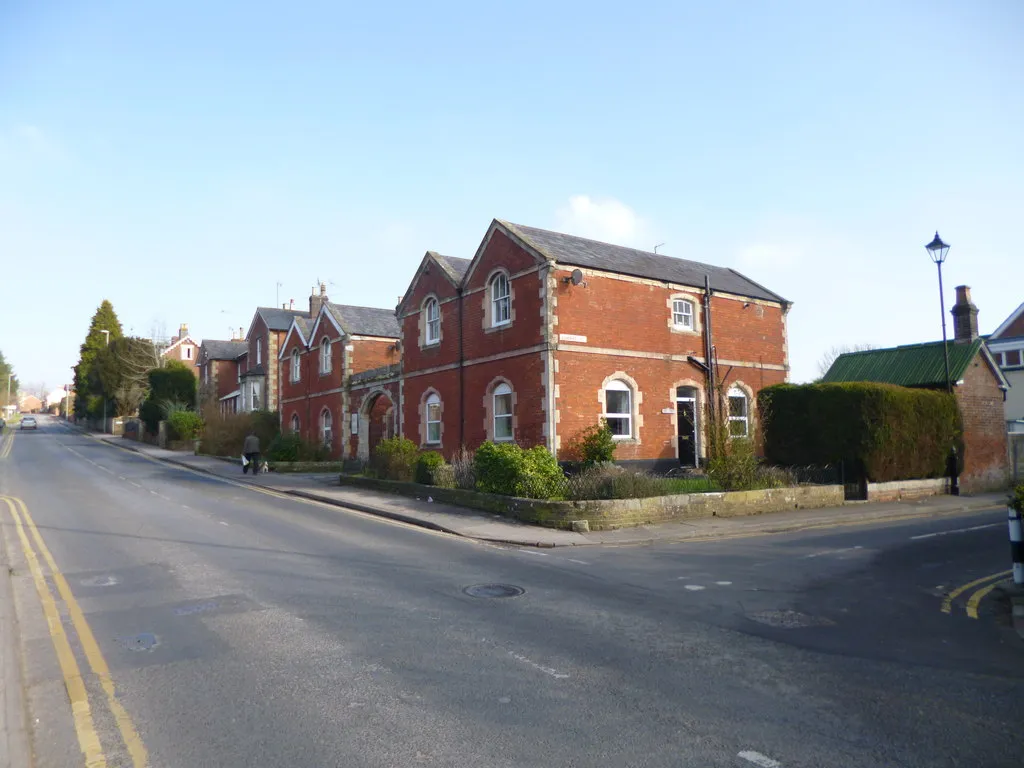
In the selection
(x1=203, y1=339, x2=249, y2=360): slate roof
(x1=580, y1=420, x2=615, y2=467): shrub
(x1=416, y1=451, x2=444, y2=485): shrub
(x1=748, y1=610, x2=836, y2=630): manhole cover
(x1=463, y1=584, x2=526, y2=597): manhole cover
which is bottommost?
(x1=748, y1=610, x2=836, y2=630): manhole cover

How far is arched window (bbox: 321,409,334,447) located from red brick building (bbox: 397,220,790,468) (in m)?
8.64

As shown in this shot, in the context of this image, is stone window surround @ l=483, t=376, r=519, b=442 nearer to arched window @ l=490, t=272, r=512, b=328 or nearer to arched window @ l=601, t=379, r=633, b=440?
arched window @ l=490, t=272, r=512, b=328

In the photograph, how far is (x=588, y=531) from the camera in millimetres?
15008

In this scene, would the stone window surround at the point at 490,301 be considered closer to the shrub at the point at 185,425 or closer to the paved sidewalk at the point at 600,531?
the paved sidewalk at the point at 600,531

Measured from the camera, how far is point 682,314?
81.4ft

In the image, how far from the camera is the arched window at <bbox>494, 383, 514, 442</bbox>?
22742 millimetres

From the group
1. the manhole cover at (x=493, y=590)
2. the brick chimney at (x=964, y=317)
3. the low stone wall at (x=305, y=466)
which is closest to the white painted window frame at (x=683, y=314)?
the brick chimney at (x=964, y=317)

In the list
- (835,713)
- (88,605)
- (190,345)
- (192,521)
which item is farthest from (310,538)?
(190,345)

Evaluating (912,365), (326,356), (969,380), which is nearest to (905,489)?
(969,380)

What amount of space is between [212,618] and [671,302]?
19612 mm

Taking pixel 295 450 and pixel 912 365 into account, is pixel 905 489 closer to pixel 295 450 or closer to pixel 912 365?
pixel 912 365

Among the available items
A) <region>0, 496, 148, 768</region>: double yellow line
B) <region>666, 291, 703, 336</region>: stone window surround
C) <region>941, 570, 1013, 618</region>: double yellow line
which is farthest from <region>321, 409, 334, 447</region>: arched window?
<region>941, 570, 1013, 618</region>: double yellow line

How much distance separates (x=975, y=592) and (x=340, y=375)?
2959 centimetres

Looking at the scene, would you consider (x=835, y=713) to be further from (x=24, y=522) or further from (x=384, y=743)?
(x=24, y=522)
